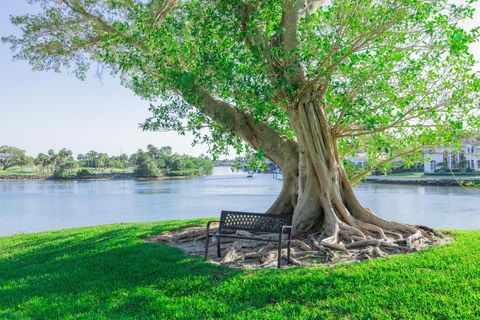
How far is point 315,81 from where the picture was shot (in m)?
6.67

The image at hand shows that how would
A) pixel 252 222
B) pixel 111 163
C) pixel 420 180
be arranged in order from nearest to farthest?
1. pixel 252 222
2. pixel 420 180
3. pixel 111 163

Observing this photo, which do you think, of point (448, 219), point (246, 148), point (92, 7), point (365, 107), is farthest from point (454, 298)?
point (448, 219)

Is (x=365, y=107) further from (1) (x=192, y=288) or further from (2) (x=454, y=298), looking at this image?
(1) (x=192, y=288)

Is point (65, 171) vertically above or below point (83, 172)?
above

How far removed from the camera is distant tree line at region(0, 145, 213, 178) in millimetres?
95688

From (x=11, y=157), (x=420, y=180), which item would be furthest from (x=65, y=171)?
(x=420, y=180)

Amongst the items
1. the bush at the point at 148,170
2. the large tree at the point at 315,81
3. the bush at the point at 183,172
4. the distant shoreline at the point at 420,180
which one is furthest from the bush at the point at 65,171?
the large tree at the point at 315,81

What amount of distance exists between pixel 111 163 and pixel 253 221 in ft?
383

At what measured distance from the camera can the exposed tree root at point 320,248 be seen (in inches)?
214

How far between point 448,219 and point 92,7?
908 inches

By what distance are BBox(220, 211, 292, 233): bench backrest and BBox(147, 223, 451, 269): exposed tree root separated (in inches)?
13.4

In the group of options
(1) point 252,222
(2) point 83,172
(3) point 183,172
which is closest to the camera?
(1) point 252,222

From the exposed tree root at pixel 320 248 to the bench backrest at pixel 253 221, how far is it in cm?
34

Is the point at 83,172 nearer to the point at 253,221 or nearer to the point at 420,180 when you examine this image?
the point at 420,180
